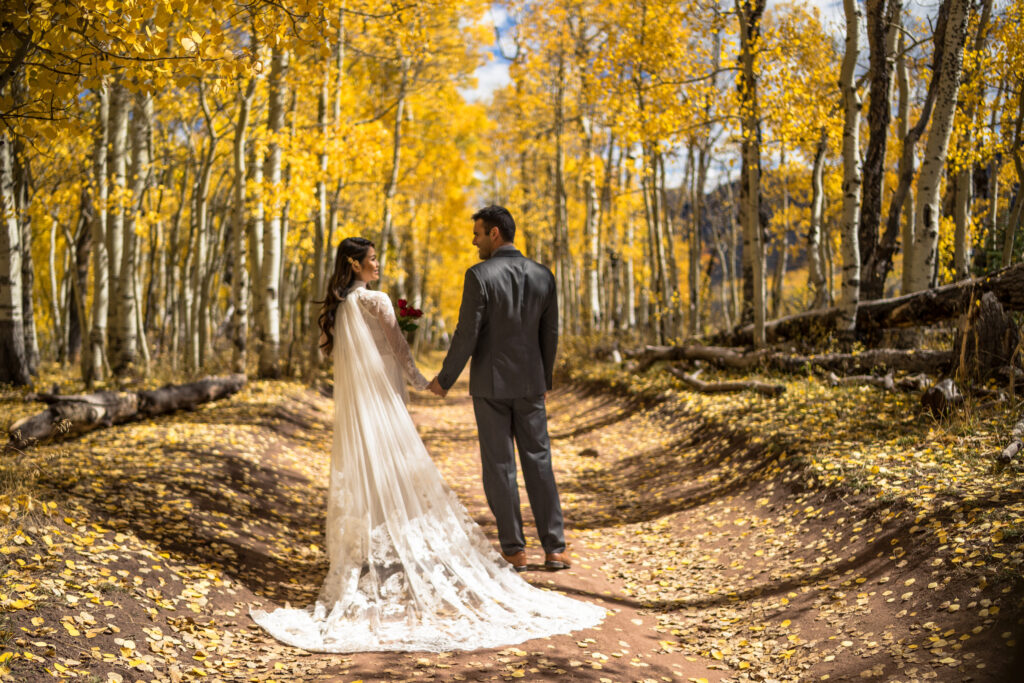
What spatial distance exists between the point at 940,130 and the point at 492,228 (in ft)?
20.4

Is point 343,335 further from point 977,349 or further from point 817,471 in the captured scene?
point 977,349

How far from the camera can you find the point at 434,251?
3319 cm

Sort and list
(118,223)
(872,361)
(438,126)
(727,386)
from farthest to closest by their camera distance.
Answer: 1. (438,126)
2. (118,223)
3. (727,386)
4. (872,361)

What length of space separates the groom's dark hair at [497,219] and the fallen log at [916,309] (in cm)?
460

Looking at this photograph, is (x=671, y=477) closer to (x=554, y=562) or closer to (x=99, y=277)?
(x=554, y=562)

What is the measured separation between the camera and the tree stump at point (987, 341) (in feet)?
22.0

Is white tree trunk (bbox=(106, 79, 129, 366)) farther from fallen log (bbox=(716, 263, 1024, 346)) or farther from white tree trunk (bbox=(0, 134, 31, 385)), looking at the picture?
fallen log (bbox=(716, 263, 1024, 346))

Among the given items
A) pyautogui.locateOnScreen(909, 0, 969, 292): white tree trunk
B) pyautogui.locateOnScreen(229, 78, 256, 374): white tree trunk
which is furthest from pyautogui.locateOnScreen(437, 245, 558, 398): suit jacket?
pyautogui.locateOnScreen(229, 78, 256, 374): white tree trunk

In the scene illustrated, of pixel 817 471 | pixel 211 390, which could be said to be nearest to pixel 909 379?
pixel 817 471

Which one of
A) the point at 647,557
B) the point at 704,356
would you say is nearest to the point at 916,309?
the point at 704,356

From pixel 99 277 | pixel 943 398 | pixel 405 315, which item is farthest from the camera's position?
pixel 99 277

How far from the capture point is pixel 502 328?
503 centimetres

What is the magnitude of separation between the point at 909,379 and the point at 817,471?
2.18m

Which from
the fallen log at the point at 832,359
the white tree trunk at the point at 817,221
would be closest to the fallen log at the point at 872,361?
the fallen log at the point at 832,359
